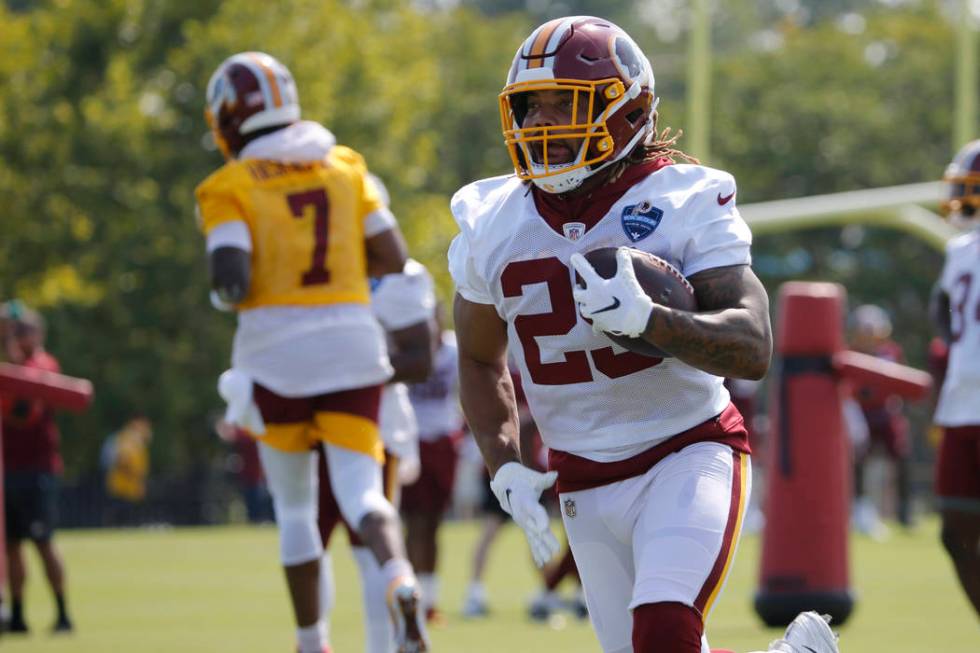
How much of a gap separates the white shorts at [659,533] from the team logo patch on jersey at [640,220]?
1.72 feet

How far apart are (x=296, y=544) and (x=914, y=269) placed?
33.8 m

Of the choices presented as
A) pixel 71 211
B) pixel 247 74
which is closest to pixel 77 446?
pixel 71 211

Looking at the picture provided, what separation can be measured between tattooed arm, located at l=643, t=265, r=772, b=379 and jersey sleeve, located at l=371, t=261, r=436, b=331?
314 centimetres

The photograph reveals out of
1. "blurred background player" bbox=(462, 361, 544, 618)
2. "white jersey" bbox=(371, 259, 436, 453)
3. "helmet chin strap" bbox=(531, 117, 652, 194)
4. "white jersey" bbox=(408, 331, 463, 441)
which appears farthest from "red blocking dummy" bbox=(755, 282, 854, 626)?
"helmet chin strap" bbox=(531, 117, 652, 194)

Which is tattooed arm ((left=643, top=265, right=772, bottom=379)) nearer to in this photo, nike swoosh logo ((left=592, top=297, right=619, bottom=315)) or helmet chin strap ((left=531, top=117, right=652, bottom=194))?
nike swoosh logo ((left=592, top=297, right=619, bottom=315))

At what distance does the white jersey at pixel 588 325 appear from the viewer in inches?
174

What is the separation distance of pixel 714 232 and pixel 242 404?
2595mm

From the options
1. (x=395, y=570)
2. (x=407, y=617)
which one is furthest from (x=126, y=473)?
(x=407, y=617)

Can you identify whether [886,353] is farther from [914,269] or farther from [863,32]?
[863,32]

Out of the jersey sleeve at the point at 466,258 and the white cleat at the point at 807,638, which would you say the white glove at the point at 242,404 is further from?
the white cleat at the point at 807,638

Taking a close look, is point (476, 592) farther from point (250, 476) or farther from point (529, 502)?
point (250, 476)

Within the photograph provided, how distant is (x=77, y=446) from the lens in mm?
26969

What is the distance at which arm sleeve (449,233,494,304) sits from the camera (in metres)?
4.70

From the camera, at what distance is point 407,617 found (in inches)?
235
